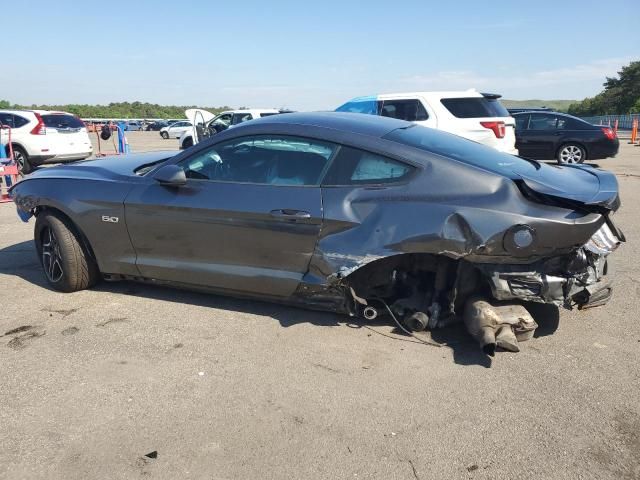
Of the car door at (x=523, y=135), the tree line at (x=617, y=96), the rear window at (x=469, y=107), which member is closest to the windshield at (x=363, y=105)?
the rear window at (x=469, y=107)

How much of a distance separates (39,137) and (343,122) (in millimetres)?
12025

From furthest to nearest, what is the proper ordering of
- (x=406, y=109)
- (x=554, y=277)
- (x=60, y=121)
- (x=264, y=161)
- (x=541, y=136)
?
1. (x=60, y=121)
2. (x=541, y=136)
3. (x=406, y=109)
4. (x=264, y=161)
5. (x=554, y=277)

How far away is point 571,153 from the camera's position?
1363 cm

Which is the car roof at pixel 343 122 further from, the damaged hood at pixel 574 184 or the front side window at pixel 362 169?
the damaged hood at pixel 574 184

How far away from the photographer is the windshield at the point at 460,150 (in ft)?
11.4

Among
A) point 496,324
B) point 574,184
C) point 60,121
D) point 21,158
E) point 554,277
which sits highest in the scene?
point 60,121

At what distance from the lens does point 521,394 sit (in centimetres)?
294

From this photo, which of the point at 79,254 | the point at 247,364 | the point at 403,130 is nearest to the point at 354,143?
the point at 403,130

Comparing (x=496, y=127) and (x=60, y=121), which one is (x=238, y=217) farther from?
(x=60, y=121)

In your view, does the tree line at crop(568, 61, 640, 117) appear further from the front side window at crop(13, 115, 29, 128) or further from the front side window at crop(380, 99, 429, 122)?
the front side window at crop(13, 115, 29, 128)

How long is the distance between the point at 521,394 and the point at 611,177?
72.2 inches

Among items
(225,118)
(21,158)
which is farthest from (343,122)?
(225,118)

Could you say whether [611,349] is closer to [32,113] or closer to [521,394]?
[521,394]

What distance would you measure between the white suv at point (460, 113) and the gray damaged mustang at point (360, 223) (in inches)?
242
